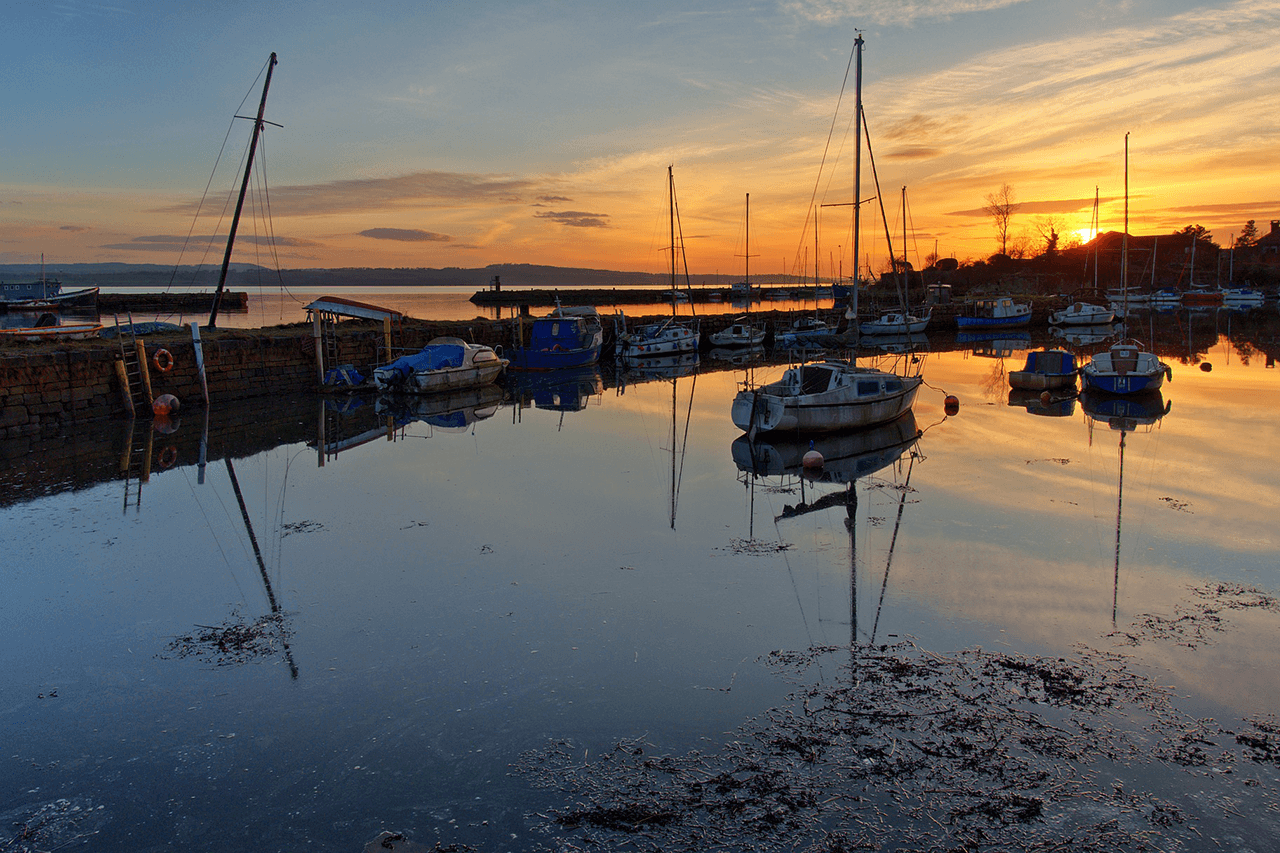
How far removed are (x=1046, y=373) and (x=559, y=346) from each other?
1921cm

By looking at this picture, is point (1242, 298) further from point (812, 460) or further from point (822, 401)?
point (812, 460)

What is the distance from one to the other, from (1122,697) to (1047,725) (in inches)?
34.6

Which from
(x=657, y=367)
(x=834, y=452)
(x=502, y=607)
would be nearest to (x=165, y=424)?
(x=502, y=607)

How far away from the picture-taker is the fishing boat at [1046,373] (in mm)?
23891

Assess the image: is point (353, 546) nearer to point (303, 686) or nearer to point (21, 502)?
point (303, 686)

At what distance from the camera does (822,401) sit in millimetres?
16812

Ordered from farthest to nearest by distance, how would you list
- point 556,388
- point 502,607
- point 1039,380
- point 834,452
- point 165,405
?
point 556,388 → point 1039,380 → point 165,405 → point 834,452 → point 502,607

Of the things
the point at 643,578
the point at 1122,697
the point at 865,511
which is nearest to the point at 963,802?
the point at 1122,697

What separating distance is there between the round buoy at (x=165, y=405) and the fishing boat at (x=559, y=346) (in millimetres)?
14573

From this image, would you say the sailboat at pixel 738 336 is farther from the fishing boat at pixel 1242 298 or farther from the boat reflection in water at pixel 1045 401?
the fishing boat at pixel 1242 298

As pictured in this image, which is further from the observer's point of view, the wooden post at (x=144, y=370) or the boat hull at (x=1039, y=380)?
the boat hull at (x=1039, y=380)

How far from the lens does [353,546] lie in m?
10.4

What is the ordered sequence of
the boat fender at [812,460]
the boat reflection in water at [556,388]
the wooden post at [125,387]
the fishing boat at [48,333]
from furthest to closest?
the boat reflection in water at [556,388] < the fishing boat at [48,333] < the wooden post at [125,387] < the boat fender at [812,460]

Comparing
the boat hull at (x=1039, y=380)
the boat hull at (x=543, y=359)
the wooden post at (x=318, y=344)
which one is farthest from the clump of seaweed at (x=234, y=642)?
the boat hull at (x=543, y=359)
